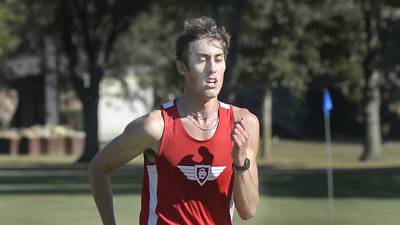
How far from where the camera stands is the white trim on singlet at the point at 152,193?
4.69 meters

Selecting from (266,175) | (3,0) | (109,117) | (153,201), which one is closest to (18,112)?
(109,117)

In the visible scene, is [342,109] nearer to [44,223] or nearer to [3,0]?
[3,0]

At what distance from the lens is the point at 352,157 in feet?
145

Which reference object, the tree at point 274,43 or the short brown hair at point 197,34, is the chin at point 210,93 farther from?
the tree at point 274,43

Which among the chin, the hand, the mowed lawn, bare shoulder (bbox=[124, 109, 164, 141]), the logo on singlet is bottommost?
the mowed lawn

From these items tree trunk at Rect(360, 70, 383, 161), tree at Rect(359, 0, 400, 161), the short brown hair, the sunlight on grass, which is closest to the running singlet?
the short brown hair

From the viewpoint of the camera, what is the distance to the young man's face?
450cm

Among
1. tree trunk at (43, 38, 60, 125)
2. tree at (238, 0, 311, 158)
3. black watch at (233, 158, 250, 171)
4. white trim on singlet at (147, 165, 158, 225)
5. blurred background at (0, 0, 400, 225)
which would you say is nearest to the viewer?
black watch at (233, 158, 250, 171)

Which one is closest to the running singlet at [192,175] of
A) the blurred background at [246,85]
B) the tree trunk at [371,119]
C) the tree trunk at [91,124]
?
the blurred background at [246,85]

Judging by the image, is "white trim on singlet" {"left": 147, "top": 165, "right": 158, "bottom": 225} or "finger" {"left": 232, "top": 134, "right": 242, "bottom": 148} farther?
"white trim on singlet" {"left": 147, "top": 165, "right": 158, "bottom": 225}

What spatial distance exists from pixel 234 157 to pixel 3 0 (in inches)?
1455

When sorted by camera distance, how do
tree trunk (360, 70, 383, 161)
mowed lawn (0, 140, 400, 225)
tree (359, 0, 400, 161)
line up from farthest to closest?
1. tree trunk (360, 70, 383, 161)
2. tree (359, 0, 400, 161)
3. mowed lawn (0, 140, 400, 225)

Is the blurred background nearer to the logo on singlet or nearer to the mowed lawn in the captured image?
the mowed lawn

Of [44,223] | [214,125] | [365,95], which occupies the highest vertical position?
[365,95]
